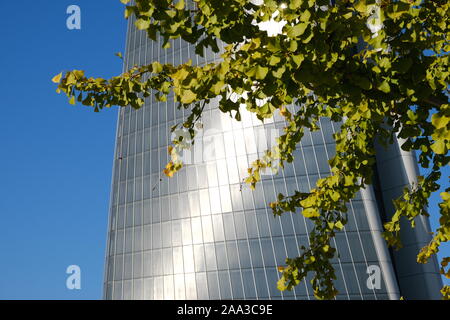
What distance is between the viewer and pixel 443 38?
17.7ft

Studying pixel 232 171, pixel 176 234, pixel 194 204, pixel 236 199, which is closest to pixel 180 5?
pixel 236 199

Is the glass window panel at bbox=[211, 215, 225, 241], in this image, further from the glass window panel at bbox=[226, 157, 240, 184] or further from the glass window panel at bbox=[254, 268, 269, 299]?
the glass window panel at bbox=[254, 268, 269, 299]

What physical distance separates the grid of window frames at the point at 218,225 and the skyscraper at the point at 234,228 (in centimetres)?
9

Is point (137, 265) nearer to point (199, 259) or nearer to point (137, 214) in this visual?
point (137, 214)

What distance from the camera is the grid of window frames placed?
30047 mm

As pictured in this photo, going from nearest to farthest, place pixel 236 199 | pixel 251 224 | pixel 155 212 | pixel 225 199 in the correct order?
pixel 251 224
pixel 236 199
pixel 225 199
pixel 155 212

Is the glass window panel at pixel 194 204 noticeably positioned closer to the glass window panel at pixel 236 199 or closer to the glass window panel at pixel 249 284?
the glass window panel at pixel 236 199

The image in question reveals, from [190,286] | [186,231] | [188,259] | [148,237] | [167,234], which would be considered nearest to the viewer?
[190,286]

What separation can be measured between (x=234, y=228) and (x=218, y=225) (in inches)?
61.9

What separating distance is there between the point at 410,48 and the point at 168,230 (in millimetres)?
33660

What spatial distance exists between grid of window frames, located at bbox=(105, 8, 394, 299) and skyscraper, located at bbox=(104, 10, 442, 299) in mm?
88

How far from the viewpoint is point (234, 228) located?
3225 cm
